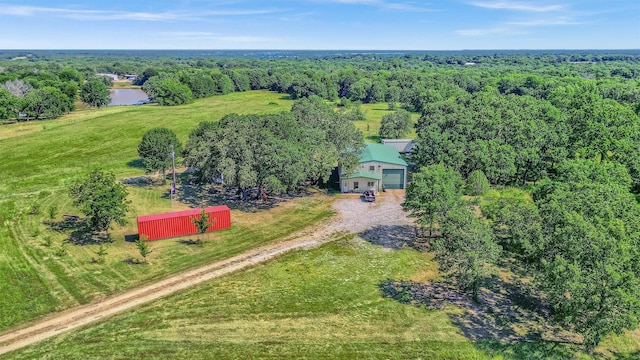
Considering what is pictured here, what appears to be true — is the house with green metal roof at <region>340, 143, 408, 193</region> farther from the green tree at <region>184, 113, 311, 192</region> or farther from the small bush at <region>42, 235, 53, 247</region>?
the small bush at <region>42, 235, 53, 247</region>

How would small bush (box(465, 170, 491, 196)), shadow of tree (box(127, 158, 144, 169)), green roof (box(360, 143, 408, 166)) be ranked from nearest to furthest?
1. small bush (box(465, 170, 491, 196))
2. green roof (box(360, 143, 408, 166))
3. shadow of tree (box(127, 158, 144, 169))

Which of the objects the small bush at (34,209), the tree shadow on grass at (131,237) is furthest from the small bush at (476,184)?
the small bush at (34,209)

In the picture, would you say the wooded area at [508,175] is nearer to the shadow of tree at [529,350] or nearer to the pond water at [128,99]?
the shadow of tree at [529,350]

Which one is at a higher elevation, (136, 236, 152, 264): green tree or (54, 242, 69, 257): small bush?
(136, 236, 152, 264): green tree

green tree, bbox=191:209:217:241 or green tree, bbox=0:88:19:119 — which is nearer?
green tree, bbox=191:209:217:241

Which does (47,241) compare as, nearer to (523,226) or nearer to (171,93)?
(523,226)

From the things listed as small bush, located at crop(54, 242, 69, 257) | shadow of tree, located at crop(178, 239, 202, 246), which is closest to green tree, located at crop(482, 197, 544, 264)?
shadow of tree, located at crop(178, 239, 202, 246)

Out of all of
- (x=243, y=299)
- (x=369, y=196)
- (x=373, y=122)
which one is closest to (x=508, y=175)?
(x=369, y=196)
